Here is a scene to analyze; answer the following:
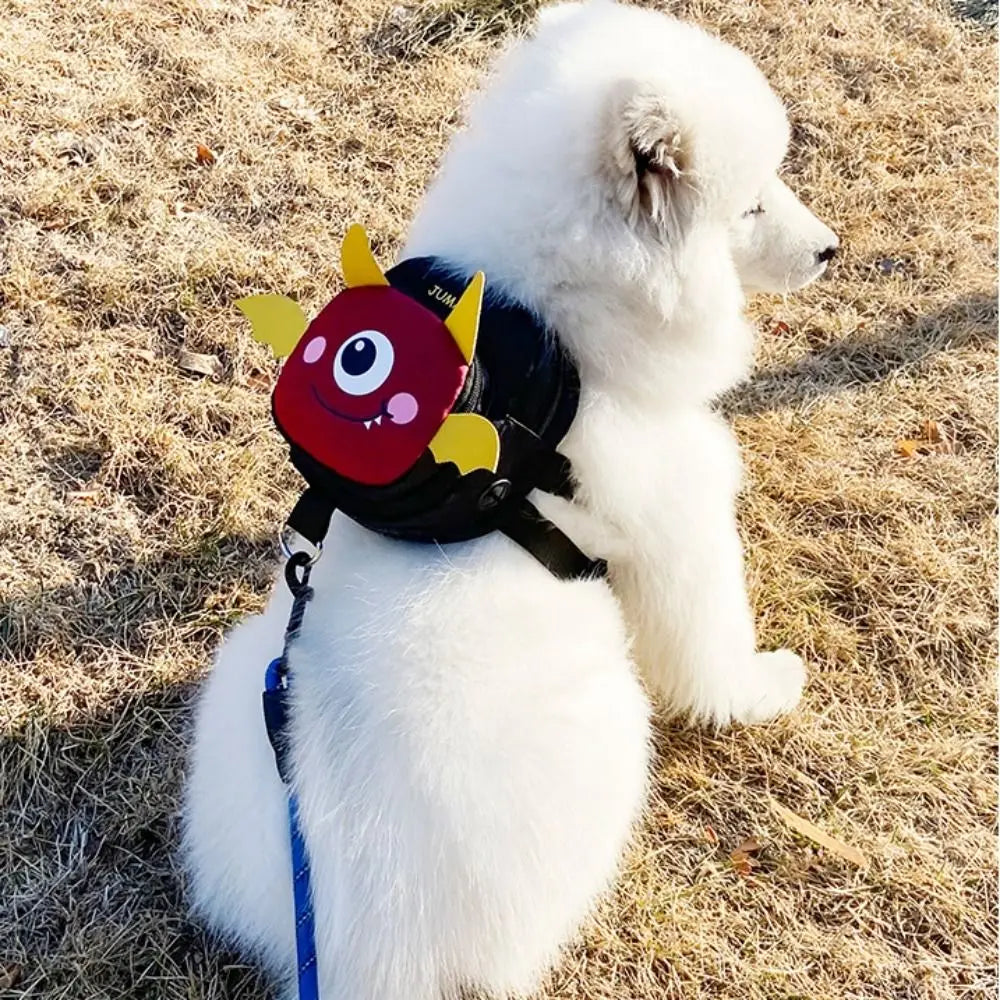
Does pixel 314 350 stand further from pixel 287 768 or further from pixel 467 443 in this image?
pixel 287 768

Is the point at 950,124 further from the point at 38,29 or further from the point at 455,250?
the point at 38,29

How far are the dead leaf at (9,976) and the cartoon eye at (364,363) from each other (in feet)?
4.92

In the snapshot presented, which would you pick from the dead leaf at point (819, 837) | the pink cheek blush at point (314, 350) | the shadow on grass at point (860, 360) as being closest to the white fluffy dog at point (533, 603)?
the pink cheek blush at point (314, 350)

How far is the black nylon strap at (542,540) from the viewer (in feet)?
5.97

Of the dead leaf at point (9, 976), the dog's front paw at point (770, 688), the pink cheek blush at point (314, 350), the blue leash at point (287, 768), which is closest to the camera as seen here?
the blue leash at point (287, 768)

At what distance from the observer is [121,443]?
2.97 m

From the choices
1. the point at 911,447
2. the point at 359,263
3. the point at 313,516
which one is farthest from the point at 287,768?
the point at 911,447

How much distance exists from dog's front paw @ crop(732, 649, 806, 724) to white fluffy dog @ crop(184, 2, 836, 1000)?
537mm

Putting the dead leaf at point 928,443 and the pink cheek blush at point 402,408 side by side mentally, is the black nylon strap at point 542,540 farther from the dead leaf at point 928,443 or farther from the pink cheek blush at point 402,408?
the dead leaf at point 928,443

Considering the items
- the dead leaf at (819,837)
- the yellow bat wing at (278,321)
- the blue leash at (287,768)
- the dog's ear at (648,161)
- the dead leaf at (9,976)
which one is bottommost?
the dead leaf at (9,976)

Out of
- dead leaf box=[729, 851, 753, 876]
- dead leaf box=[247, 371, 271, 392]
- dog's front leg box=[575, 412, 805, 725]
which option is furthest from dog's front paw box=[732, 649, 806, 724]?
dead leaf box=[247, 371, 271, 392]

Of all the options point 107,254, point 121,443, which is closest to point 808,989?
point 121,443

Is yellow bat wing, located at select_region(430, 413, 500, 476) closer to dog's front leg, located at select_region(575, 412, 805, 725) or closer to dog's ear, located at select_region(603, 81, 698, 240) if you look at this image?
dog's front leg, located at select_region(575, 412, 805, 725)

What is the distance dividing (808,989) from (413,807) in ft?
4.04
